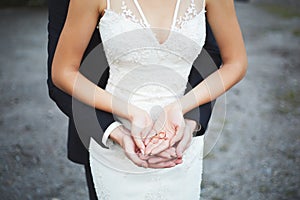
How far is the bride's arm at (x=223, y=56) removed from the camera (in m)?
1.72

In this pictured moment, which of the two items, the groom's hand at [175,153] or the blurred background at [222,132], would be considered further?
the blurred background at [222,132]

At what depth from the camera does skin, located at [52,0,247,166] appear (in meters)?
1.60

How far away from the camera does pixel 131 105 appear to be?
167 cm

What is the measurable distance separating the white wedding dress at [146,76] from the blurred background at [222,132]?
56 centimetres

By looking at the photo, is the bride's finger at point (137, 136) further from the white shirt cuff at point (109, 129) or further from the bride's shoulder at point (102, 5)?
the bride's shoulder at point (102, 5)

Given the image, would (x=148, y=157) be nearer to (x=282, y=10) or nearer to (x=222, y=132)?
(x=222, y=132)

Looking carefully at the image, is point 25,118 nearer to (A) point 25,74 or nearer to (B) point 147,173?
(A) point 25,74

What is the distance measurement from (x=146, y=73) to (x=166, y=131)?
22 centimetres

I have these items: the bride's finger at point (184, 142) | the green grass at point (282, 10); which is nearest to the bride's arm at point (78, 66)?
the bride's finger at point (184, 142)

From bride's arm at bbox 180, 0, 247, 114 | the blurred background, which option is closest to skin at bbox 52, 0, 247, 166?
bride's arm at bbox 180, 0, 247, 114

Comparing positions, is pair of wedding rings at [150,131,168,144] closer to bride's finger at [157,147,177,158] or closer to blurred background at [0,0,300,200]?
bride's finger at [157,147,177,158]

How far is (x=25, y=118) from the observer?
478 cm

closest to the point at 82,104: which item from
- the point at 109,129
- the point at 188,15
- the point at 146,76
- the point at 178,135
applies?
the point at 109,129

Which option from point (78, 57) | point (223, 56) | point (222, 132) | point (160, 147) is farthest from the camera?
point (222, 132)
